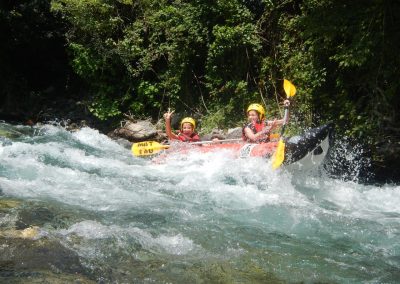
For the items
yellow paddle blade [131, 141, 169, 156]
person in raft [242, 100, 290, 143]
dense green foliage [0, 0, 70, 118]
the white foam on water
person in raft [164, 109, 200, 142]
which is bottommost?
the white foam on water

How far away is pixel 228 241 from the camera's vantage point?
12.7ft

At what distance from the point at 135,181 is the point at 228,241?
2.62m

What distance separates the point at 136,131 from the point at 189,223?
673cm

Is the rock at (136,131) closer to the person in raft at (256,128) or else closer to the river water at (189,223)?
the river water at (189,223)

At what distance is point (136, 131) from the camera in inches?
424

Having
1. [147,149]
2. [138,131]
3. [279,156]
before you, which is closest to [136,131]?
[138,131]

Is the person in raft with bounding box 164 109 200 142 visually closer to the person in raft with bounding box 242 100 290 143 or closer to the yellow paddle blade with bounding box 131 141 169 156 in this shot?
the yellow paddle blade with bounding box 131 141 169 156

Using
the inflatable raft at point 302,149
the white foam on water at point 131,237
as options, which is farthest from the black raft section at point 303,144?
the white foam on water at point 131,237

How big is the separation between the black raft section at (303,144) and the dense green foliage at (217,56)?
126 cm

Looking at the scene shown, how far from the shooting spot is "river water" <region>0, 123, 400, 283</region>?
10.2ft

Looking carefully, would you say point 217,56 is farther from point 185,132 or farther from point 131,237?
point 131,237

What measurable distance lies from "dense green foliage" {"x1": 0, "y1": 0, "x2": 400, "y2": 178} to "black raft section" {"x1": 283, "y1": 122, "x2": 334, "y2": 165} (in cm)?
126

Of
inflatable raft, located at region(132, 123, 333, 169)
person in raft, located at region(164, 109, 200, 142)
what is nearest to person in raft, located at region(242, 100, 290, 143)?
inflatable raft, located at region(132, 123, 333, 169)

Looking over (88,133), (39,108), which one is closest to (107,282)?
(88,133)
